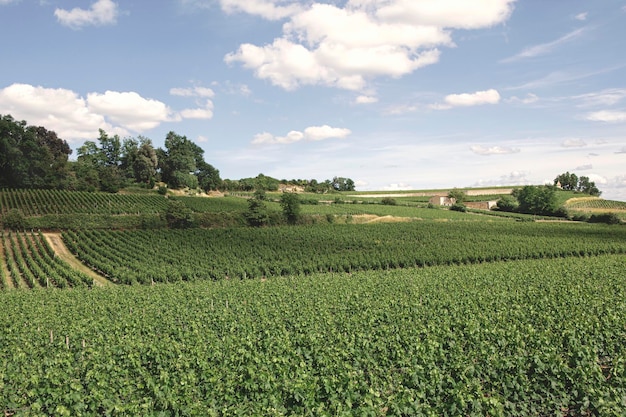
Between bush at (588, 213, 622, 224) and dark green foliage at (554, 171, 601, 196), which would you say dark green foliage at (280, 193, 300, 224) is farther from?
dark green foliage at (554, 171, 601, 196)

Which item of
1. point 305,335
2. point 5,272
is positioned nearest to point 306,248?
point 5,272

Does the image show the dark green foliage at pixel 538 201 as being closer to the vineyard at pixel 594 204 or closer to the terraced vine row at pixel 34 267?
the vineyard at pixel 594 204

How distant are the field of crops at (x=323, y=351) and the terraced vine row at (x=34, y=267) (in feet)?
25.5

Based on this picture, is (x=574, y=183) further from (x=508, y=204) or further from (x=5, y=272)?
(x=5, y=272)

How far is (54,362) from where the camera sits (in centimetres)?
1202

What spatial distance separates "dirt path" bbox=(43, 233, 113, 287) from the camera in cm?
3427

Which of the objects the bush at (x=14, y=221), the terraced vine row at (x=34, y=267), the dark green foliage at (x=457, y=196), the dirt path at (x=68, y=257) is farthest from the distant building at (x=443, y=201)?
the terraced vine row at (x=34, y=267)

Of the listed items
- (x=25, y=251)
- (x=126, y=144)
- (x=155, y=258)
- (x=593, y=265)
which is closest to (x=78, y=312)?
(x=155, y=258)

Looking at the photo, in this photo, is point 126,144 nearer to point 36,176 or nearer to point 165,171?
point 165,171

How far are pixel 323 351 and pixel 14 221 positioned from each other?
51626mm

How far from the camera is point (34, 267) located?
115 ft

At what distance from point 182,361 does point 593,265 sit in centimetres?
3325

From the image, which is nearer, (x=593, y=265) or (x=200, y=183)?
(x=593, y=265)

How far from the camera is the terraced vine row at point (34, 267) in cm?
3192
